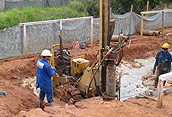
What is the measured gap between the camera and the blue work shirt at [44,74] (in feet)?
19.2

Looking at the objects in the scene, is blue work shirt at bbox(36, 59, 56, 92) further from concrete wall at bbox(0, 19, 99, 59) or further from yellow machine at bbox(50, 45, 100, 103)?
concrete wall at bbox(0, 19, 99, 59)

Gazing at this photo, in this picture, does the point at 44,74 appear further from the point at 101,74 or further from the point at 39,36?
the point at 39,36

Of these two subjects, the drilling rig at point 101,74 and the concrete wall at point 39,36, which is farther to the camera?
the concrete wall at point 39,36

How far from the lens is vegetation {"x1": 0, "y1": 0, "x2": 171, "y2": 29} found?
47.2 feet

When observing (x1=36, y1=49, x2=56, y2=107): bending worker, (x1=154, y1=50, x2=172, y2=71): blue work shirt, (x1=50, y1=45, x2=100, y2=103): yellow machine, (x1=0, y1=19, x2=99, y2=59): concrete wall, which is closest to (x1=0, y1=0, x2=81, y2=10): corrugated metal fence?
(x1=0, y1=19, x2=99, y2=59): concrete wall

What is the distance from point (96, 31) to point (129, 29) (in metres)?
4.18

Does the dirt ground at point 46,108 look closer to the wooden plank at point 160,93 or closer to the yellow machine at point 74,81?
Answer: the wooden plank at point 160,93

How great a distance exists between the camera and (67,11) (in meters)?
18.6

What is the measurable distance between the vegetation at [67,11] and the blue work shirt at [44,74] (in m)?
8.45

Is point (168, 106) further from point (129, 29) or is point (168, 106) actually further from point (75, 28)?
point (129, 29)

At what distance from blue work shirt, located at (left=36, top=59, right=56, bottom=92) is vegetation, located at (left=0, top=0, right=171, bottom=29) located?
27.7ft

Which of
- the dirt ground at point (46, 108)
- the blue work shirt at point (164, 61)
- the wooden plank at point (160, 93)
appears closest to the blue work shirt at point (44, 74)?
the dirt ground at point (46, 108)

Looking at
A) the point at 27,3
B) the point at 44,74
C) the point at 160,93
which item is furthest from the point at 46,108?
the point at 27,3

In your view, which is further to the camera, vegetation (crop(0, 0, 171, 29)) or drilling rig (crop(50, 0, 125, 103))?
vegetation (crop(0, 0, 171, 29))
